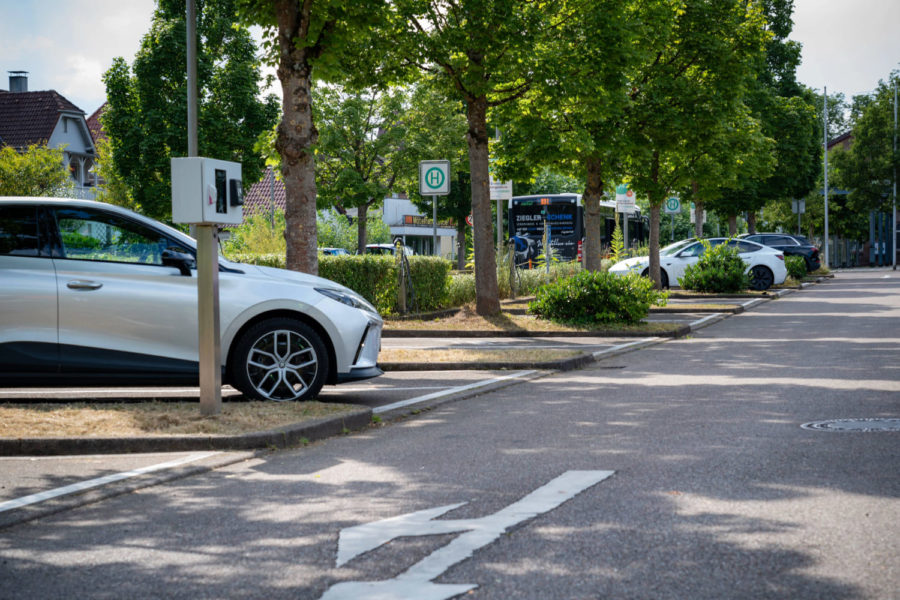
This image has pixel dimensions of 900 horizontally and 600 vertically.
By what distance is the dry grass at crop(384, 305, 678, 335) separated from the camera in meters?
18.2

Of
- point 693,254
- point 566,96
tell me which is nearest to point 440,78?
point 566,96

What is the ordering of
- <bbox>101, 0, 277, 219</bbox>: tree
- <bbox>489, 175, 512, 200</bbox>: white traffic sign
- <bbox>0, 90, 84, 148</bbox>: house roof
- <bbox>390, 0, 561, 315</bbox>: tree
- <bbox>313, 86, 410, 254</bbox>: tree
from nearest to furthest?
<bbox>390, 0, 561, 315</bbox>: tree < <bbox>489, 175, 512, 200</bbox>: white traffic sign < <bbox>101, 0, 277, 219</bbox>: tree < <bbox>313, 86, 410, 254</bbox>: tree < <bbox>0, 90, 84, 148</bbox>: house roof

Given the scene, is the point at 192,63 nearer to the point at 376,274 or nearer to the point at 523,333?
the point at 376,274

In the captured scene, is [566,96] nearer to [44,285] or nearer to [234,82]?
[44,285]

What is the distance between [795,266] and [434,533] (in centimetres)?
3605

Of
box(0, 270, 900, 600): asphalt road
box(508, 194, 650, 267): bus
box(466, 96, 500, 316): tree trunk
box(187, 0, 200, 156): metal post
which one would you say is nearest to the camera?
box(0, 270, 900, 600): asphalt road

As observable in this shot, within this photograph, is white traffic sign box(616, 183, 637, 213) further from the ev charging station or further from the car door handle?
the ev charging station

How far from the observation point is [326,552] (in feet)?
15.3

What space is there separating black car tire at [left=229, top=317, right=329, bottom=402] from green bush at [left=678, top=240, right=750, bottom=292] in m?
22.2

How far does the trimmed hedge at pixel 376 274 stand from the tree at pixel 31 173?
21.4m

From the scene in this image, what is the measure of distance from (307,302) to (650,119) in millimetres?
16475

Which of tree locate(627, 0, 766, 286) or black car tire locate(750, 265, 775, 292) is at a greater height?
tree locate(627, 0, 766, 286)

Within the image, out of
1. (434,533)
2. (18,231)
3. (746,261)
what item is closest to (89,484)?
(434,533)

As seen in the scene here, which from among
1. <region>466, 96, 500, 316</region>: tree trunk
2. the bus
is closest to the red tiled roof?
the bus
